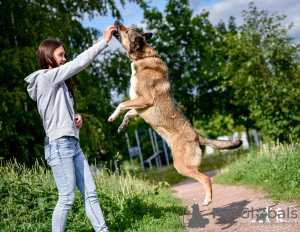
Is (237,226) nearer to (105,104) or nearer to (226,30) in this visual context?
(105,104)

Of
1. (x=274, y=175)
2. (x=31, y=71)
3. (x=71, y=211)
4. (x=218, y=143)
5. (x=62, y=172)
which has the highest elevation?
(x=31, y=71)

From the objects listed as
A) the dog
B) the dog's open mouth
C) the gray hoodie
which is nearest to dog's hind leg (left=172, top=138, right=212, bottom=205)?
the dog

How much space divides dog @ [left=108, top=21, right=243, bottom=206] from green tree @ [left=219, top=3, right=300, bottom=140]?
5.42 metres

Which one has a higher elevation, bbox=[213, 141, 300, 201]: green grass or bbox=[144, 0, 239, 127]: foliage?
bbox=[144, 0, 239, 127]: foliage

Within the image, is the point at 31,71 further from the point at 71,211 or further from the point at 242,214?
the point at 242,214

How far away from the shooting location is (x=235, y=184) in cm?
735

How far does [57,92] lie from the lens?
3221 millimetres

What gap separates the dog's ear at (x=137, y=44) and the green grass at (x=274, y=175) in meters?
3.34

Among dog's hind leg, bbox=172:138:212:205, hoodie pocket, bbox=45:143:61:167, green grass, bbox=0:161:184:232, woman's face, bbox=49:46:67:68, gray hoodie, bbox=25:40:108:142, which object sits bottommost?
green grass, bbox=0:161:184:232

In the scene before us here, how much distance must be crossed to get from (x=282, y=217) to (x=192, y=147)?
1.54 meters

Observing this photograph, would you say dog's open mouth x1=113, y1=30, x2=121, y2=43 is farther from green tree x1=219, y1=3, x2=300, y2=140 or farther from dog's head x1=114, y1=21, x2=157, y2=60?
green tree x1=219, y1=3, x2=300, y2=140

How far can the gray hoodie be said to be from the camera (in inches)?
121

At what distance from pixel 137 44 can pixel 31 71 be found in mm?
5440

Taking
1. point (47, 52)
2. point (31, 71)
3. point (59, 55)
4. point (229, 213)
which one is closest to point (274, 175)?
point (229, 213)
